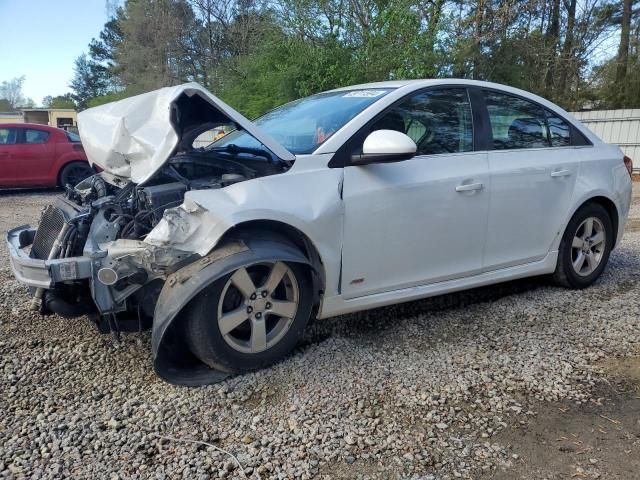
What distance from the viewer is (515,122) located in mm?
4055

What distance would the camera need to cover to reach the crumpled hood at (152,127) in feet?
9.40

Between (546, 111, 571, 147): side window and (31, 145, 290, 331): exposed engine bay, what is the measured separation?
2417 mm

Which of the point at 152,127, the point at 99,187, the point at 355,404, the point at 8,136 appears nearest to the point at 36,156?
the point at 8,136

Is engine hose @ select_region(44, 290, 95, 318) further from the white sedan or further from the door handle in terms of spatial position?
the door handle

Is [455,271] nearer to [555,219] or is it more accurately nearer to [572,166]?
[555,219]

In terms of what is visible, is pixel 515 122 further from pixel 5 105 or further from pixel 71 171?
pixel 5 105

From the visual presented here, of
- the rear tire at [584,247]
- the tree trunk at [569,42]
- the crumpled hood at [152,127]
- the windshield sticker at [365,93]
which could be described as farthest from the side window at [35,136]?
the tree trunk at [569,42]

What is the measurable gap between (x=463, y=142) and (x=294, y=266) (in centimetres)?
160

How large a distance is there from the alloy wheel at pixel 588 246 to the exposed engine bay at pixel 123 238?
2750mm

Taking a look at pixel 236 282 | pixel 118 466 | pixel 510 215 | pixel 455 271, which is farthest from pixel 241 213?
pixel 510 215

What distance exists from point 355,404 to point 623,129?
602 inches

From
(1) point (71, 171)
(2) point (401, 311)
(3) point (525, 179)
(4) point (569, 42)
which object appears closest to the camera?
(3) point (525, 179)

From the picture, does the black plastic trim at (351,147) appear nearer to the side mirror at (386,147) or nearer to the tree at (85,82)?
the side mirror at (386,147)

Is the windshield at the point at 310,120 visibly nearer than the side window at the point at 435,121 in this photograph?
Yes
